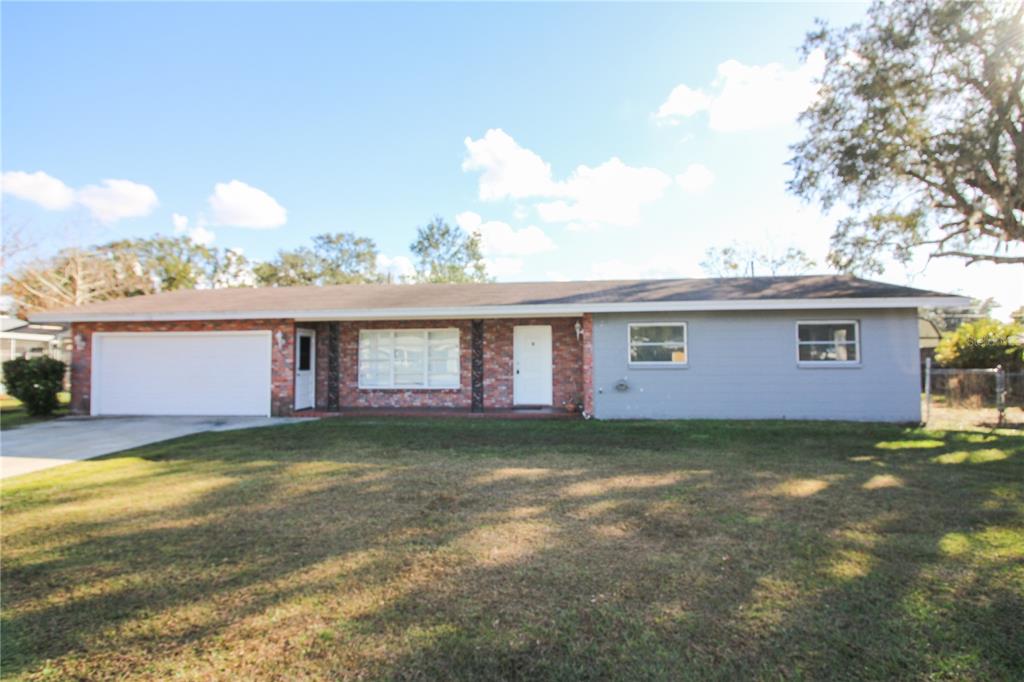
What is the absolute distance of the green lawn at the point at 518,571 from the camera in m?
2.68

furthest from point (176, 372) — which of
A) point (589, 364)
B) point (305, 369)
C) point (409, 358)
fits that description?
point (589, 364)

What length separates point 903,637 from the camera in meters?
2.82

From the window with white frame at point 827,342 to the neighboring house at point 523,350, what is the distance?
29 millimetres

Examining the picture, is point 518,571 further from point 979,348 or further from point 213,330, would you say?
point 979,348

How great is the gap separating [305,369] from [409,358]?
110 inches

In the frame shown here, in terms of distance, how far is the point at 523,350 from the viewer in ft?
44.7

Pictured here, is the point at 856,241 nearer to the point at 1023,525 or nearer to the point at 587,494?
the point at 1023,525

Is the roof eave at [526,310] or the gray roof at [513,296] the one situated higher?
the gray roof at [513,296]

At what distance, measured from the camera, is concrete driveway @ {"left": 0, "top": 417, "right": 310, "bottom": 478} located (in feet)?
26.6

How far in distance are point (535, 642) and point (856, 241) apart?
17.2 m

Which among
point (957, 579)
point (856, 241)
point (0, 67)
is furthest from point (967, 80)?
point (0, 67)

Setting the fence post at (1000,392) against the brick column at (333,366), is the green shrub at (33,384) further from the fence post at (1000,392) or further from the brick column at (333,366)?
the fence post at (1000,392)

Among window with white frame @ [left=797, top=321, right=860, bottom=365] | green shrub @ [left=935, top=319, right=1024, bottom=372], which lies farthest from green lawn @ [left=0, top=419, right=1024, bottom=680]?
green shrub @ [left=935, top=319, right=1024, bottom=372]

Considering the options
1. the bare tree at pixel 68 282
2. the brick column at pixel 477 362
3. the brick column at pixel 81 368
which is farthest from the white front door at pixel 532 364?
the bare tree at pixel 68 282
